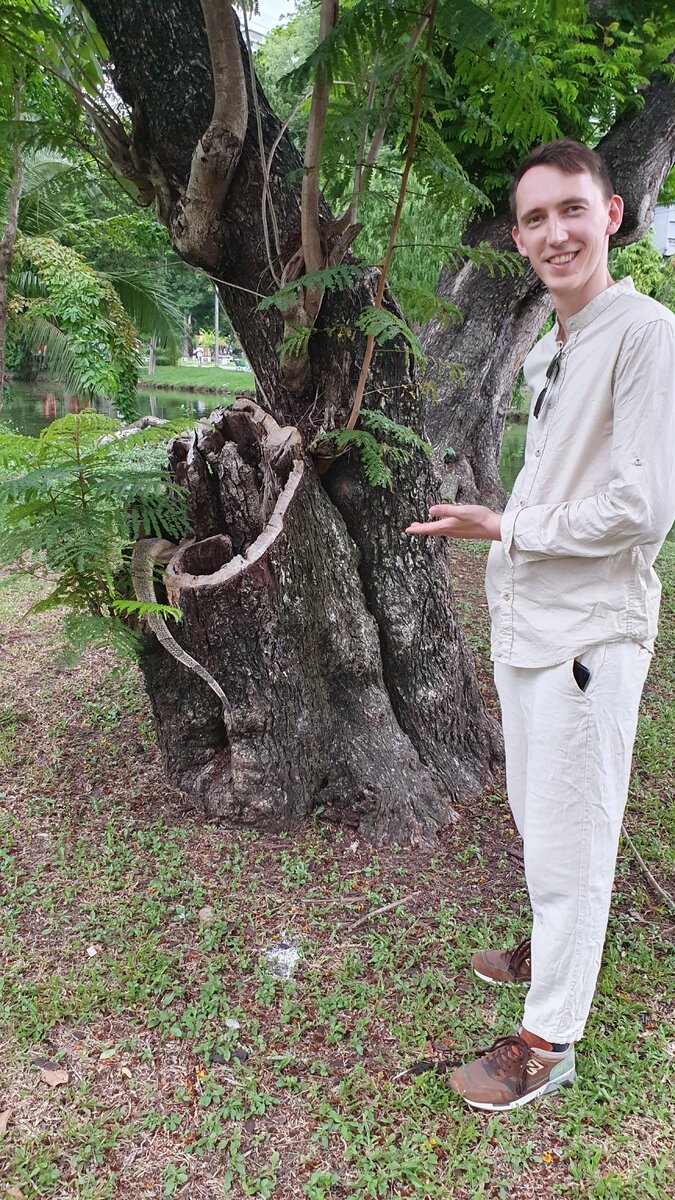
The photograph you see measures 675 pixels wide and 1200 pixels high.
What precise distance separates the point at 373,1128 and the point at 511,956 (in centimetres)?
65

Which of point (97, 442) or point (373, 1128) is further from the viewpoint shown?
point (97, 442)

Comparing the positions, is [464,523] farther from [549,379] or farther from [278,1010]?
[278,1010]

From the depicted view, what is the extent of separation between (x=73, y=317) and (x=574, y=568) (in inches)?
449

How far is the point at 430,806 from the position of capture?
2.84 m

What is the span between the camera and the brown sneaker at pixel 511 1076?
5.98 ft

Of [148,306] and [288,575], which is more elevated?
[148,306]

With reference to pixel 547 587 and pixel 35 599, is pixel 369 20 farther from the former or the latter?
pixel 35 599

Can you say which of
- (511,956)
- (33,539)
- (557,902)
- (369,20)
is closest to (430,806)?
(511,956)

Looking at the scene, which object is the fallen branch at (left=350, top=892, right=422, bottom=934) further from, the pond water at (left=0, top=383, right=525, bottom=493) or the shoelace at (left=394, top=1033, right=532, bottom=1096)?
the pond water at (left=0, top=383, right=525, bottom=493)

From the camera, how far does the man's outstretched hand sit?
1.80 metres

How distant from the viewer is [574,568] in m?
1.66

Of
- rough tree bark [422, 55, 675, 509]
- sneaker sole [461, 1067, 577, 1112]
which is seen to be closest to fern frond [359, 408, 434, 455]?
sneaker sole [461, 1067, 577, 1112]

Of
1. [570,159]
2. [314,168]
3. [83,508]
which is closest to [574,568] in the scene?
[570,159]

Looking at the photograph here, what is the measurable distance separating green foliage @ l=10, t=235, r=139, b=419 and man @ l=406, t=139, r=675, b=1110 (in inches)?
405
